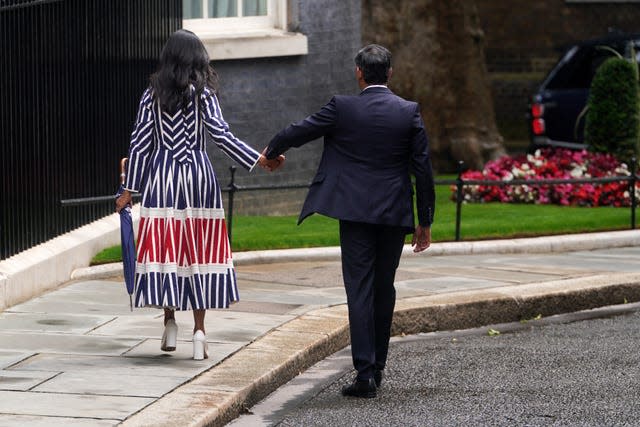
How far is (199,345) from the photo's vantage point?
25.2ft

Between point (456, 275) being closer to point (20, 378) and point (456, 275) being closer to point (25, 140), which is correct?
point (25, 140)

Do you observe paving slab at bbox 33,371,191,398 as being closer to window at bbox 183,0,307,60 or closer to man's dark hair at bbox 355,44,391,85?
man's dark hair at bbox 355,44,391,85

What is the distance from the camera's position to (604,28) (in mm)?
31828

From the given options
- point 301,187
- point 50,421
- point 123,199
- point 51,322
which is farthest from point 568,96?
point 50,421

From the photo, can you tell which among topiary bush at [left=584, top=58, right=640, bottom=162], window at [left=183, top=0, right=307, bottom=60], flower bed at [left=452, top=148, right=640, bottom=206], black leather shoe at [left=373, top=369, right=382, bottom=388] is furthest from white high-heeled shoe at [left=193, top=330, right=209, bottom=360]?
topiary bush at [left=584, top=58, right=640, bottom=162]

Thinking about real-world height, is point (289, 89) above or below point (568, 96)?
above

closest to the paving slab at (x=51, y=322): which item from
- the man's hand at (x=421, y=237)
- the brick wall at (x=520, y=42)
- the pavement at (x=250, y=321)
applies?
the pavement at (x=250, y=321)

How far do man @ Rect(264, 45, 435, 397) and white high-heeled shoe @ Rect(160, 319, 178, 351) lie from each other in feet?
3.06

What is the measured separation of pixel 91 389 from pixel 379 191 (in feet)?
5.44

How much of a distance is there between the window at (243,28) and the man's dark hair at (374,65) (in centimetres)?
699

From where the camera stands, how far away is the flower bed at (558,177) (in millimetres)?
15773

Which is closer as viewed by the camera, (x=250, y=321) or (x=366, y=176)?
(x=366, y=176)

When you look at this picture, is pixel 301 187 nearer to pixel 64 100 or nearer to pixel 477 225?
pixel 477 225

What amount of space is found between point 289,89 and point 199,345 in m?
7.69
